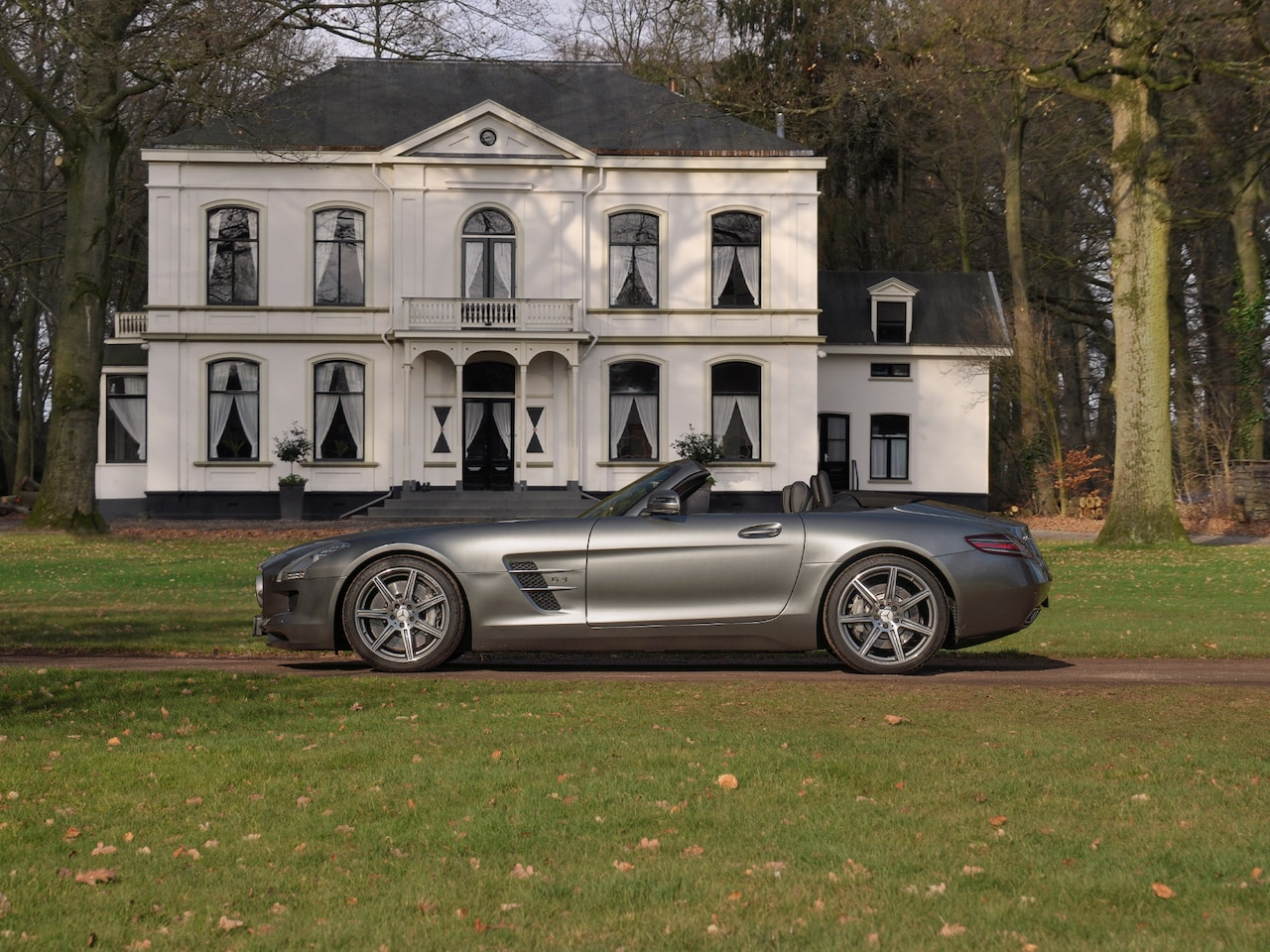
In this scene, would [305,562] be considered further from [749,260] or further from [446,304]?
[749,260]

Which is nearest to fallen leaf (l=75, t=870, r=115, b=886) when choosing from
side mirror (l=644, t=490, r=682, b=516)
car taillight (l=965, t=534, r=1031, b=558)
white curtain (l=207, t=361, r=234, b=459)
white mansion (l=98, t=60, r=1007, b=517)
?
side mirror (l=644, t=490, r=682, b=516)

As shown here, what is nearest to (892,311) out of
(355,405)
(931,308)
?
(931,308)

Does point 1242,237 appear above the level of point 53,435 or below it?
above

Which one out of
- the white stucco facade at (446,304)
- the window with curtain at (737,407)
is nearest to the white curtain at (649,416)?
the white stucco facade at (446,304)

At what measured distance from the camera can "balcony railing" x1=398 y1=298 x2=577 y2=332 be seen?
32625 mm

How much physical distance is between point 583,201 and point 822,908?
101 ft

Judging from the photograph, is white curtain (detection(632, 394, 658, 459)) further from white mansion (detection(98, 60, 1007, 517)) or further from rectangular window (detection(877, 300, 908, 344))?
rectangular window (detection(877, 300, 908, 344))

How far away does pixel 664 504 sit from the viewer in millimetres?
8469

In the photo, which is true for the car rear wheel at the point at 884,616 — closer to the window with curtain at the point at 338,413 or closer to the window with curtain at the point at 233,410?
the window with curtain at the point at 338,413

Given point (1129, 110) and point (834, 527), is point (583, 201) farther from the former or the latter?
point (834, 527)

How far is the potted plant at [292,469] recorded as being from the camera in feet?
107

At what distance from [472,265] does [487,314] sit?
1.56 metres

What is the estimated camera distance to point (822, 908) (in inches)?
148

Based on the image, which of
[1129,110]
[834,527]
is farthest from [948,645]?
[1129,110]
